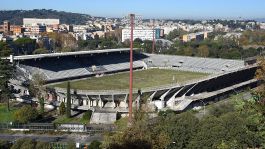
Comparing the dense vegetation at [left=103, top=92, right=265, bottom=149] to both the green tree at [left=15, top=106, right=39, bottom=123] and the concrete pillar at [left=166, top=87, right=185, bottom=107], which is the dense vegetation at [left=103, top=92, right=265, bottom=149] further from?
the concrete pillar at [left=166, top=87, right=185, bottom=107]

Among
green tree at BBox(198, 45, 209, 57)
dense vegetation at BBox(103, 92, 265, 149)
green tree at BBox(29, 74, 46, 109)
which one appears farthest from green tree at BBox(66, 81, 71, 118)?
green tree at BBox(198, 45, 209, 57)

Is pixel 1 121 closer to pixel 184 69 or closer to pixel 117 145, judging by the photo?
pixel 117 145

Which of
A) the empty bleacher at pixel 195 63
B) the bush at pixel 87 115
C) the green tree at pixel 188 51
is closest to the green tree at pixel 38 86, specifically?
the bush at pixel 87 115

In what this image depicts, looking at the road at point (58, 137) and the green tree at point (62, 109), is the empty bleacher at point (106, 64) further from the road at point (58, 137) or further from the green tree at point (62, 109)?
the road at point (58, 137)

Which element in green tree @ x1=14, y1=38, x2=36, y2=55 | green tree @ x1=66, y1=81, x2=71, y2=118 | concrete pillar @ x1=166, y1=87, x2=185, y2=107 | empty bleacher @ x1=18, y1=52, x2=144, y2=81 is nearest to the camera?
green tree @ x1=66, y1=81, x2=71, y2=118

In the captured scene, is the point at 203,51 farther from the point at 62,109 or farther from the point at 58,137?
the point at 58,137

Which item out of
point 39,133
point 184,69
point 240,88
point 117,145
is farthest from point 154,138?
point 184,69

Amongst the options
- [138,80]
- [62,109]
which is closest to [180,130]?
[62,109]

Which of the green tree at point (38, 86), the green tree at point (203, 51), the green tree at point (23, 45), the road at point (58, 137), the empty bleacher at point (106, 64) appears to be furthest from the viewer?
the green tree at point (203, 51)
